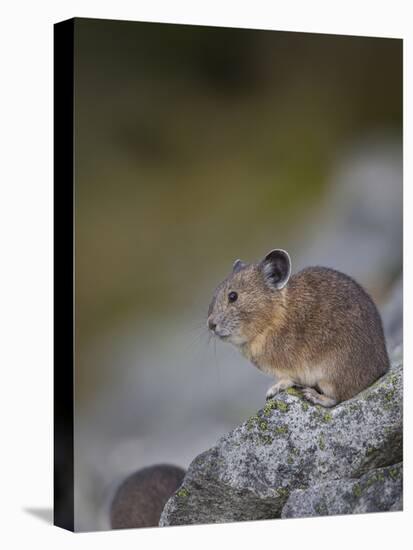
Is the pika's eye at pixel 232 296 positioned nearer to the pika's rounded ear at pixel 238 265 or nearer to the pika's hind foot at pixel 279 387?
the pika's rounded ear at pixel 238 265

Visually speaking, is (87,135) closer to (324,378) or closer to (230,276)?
(230,276)

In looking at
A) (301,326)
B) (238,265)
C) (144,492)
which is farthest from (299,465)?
(238,265)

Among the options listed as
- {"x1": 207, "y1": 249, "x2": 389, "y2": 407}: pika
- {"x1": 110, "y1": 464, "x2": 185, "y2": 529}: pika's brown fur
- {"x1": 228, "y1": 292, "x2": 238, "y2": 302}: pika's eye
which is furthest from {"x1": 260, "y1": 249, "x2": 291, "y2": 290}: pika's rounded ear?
{"x1": 110, "y1": 464, "x2": 185, "y2": 529}: pika's brown fur

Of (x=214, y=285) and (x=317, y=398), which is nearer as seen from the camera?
(x=317, y=398)

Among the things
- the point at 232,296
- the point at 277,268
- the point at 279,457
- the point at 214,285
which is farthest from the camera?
the point at 214,285

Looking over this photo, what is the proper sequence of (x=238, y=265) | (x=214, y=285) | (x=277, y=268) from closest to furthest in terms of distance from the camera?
(x=277, y=268) → (x=238, y=265) → (x=214, y=285)

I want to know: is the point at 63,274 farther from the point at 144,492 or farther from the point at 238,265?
the point at 144,492

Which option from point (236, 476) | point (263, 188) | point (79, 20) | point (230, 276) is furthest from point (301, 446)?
point (79, 20)

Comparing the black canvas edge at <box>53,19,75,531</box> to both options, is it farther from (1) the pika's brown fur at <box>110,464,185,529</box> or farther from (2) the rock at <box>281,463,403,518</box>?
(2) the rock at <box>281,463,403,518</box>
